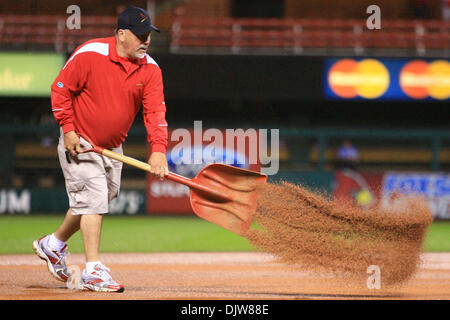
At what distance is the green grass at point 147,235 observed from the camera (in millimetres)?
11070

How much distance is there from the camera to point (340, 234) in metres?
6.28

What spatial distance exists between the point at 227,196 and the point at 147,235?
7026mm

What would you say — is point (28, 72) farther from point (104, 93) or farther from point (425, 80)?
point (104, 93)

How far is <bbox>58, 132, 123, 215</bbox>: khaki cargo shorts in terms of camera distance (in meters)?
6.09

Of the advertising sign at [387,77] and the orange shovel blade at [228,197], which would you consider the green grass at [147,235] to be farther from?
the orange shovel blade at [228,197]

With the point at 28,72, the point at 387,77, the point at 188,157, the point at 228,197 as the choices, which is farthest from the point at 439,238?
the point at 28,72

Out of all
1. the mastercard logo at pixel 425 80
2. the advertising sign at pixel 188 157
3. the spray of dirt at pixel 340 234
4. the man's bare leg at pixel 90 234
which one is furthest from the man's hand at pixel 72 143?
the mastercard logo at pixel 425 80

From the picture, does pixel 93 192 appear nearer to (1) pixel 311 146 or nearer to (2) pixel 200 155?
(2) pixel 200 155

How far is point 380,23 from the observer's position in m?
21.8

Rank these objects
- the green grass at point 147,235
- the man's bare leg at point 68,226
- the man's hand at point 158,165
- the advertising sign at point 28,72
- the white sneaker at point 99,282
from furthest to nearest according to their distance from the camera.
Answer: the advertising sign at point 28,72, the green grass at point 147,235, the man's bare leg at point 68,226, the man's hand at point 158,165, the white sneaker at point 99,282

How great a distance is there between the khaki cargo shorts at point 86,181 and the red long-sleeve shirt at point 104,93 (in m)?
0.18

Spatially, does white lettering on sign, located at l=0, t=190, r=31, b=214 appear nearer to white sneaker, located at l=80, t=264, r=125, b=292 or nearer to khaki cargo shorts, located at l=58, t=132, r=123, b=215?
khaki cargo shorts, located at l=58, t=132, r=123, b=215

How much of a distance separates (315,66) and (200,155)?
3788 mm

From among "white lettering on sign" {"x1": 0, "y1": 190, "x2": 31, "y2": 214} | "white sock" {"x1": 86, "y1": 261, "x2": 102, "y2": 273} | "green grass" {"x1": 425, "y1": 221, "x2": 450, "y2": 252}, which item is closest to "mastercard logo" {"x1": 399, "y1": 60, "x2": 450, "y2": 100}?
"green grass" {"x1": 425, "y1": 221, "x2": 450, "y2": 252}
